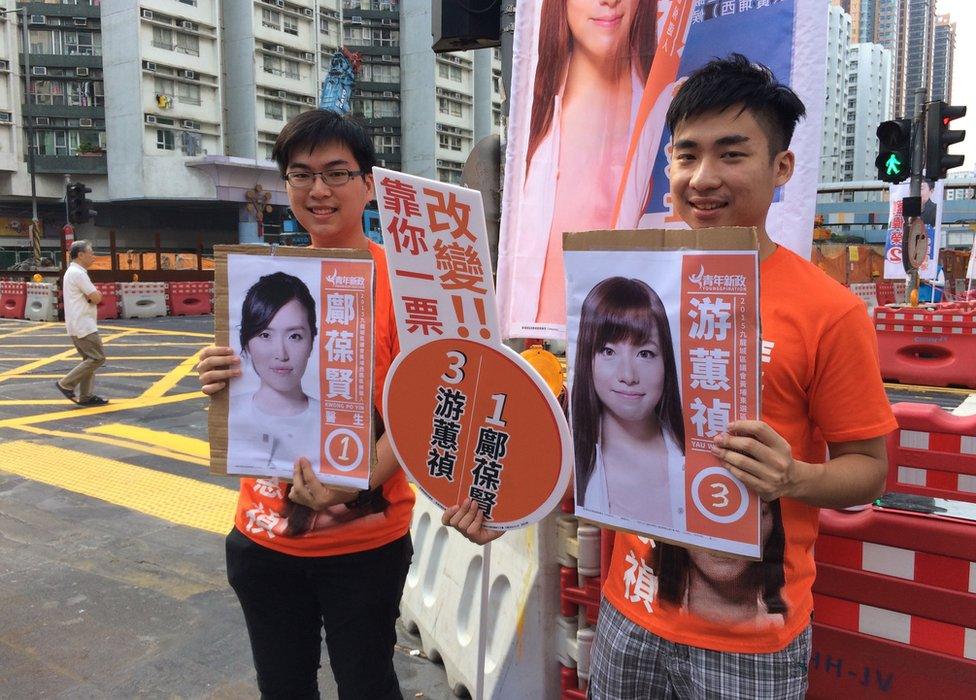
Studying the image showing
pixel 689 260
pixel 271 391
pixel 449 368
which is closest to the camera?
pixel 689 260

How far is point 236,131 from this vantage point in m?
49.1

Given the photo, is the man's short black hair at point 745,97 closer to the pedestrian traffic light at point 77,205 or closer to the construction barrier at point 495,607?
the construction barrier at point 495,607

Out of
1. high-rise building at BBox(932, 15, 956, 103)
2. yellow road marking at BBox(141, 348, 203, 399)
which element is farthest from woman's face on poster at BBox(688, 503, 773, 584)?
high-rise building at BBox(932, 15, 956, 103)

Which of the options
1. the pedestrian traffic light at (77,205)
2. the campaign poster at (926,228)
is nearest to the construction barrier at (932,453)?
the campaign poster at (926,228)

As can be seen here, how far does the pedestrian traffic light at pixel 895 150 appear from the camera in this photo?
32.1 ft

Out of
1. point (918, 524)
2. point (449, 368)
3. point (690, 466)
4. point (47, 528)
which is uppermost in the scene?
point (449, 368)

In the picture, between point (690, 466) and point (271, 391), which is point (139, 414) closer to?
point (271, 391)

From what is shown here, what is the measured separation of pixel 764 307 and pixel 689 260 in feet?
0.68

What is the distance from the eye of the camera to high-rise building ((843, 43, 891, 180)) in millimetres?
91500

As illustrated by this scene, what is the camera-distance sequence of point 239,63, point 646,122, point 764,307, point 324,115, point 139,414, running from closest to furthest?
point 764,307 → point 324,115 → point 646,122 → point 139,414 → point 239,63

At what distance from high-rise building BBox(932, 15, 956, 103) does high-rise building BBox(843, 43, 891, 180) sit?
2185 cm

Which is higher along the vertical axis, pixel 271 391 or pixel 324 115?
pixel 324 115

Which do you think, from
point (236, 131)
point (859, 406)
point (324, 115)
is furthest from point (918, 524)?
point (236, 131)

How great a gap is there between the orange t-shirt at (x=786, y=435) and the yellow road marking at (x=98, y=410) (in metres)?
7.59
